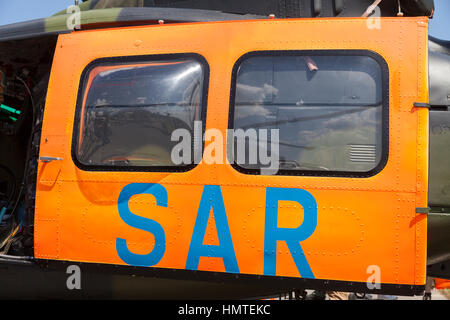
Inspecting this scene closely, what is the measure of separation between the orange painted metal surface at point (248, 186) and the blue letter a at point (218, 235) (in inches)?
1.7

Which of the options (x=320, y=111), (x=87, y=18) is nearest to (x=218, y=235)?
(x=320, y=111)

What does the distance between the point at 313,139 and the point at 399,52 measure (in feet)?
3.16

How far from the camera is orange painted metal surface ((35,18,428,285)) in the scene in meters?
3.12

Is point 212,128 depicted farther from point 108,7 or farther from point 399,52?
point 108,7

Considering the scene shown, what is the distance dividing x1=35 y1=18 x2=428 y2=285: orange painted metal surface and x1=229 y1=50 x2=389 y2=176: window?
8 cm

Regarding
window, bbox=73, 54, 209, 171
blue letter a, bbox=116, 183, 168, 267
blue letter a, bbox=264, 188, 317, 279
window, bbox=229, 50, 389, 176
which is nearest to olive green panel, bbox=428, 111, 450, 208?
window, bbox=229, 50, 389, 176

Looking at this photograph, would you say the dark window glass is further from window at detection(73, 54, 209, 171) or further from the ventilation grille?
the ventilation grille

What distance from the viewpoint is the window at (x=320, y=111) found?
127 inches

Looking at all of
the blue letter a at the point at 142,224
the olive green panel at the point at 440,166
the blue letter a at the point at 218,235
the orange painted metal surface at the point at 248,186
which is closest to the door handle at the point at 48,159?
the orange painted metal surface at the point at 248,186

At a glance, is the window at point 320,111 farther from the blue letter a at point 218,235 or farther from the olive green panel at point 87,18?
the olive green panel at point 87,18

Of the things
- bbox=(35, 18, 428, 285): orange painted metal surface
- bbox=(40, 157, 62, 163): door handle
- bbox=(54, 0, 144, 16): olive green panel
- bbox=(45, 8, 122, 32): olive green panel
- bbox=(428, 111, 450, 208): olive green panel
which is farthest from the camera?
bbox=(54, 0, 144, 16): olive green panel

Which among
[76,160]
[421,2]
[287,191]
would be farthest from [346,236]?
[76,160]

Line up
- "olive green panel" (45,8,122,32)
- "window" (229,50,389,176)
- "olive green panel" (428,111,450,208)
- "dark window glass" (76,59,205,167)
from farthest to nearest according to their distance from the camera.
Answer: "olive green panel" (45,8,122,32), "dark window glass" (76,59,205,167), "olive green panel" (428,111,450,208), "window" (229,50,389,176)
